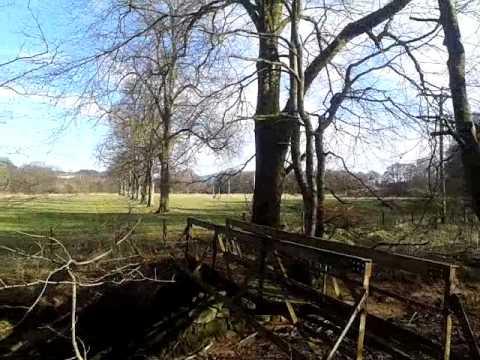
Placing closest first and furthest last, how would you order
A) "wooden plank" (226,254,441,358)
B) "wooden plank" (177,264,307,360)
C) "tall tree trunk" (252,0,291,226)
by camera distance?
"wooden plank" (226,254,441,358) < "wooden plank" (177,264,307,360) < "tall tree trunk" (252,0,291,226)

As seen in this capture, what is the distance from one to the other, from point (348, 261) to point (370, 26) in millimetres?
6230

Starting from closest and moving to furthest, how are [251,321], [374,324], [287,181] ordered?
[374,324], [251,321], [287,181]

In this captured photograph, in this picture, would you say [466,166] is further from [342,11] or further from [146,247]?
[146,247]

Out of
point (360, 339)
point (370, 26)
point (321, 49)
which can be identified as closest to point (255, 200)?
point (321, 49)

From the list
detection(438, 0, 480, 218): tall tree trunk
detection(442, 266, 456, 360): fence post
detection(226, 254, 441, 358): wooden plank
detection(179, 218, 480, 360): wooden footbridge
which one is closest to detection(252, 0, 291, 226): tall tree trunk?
detection(179, 218, 480, 360): wooden footbridge

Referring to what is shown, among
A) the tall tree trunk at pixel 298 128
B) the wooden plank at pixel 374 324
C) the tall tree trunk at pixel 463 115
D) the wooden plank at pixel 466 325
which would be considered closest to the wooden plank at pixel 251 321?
the wooden plank at pixel 374 324

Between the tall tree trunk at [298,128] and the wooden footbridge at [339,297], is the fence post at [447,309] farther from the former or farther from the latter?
the tall tree trunk at [298,128]

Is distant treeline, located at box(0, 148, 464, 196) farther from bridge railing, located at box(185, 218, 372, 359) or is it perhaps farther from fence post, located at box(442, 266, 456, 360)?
fence post, located at box(442, 266, 456, 360)

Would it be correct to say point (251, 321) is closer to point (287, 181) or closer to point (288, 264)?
point (288, 264)

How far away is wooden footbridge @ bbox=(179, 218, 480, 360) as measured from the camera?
4.91 metres

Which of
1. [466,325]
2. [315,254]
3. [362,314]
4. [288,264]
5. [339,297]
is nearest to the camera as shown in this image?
[466,325]

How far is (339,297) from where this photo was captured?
27.5 ft

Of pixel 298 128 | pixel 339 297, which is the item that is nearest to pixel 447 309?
pixel 339 297

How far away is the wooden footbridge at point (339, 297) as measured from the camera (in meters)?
4.91
